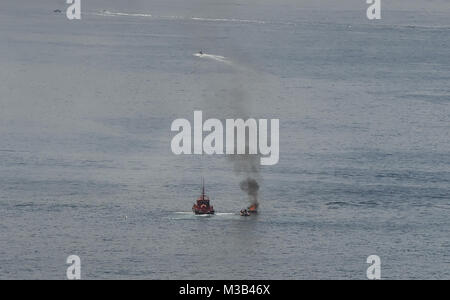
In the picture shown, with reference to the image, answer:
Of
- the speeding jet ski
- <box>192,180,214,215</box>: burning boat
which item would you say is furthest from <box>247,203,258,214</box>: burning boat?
<box>192,180,214,215</box>: burning boat

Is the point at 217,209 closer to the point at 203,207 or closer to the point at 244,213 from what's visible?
the point at 203,207

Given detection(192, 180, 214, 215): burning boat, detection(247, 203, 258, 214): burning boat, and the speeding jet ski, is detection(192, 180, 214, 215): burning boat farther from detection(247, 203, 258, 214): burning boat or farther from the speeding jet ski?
detection(247, 203, 258, 214): burning boat

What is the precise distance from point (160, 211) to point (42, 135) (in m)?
50.8

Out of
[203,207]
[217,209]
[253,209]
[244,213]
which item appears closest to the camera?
[244,213]

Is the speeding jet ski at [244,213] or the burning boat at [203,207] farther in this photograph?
the burning boat at [203,207]

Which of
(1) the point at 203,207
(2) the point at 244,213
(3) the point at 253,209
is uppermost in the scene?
(1) the point at 203,207

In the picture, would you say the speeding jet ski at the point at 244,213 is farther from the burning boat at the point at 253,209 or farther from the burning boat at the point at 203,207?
the burning boat at the point at 203,207

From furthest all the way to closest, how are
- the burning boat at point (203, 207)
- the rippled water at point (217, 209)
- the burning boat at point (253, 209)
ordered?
1. the burning boat at point (253, 209)
2. the burning boat at point (203, 207)
3. the rippled water at point (217, 209)

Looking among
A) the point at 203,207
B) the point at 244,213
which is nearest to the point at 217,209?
the point at 203,207

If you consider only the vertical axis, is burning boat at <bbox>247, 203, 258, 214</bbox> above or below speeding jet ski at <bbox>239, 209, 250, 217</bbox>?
above

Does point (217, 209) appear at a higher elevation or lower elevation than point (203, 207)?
lower

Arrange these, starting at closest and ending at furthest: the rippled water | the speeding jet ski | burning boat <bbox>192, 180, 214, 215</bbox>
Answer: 1. the rippled water
2. the speeding jet ski
3. burning boat <bbox>192, 180, 214, 215</bbox>

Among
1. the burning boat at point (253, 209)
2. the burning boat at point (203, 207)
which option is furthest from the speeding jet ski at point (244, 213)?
the burning boat at point (203, 207)
